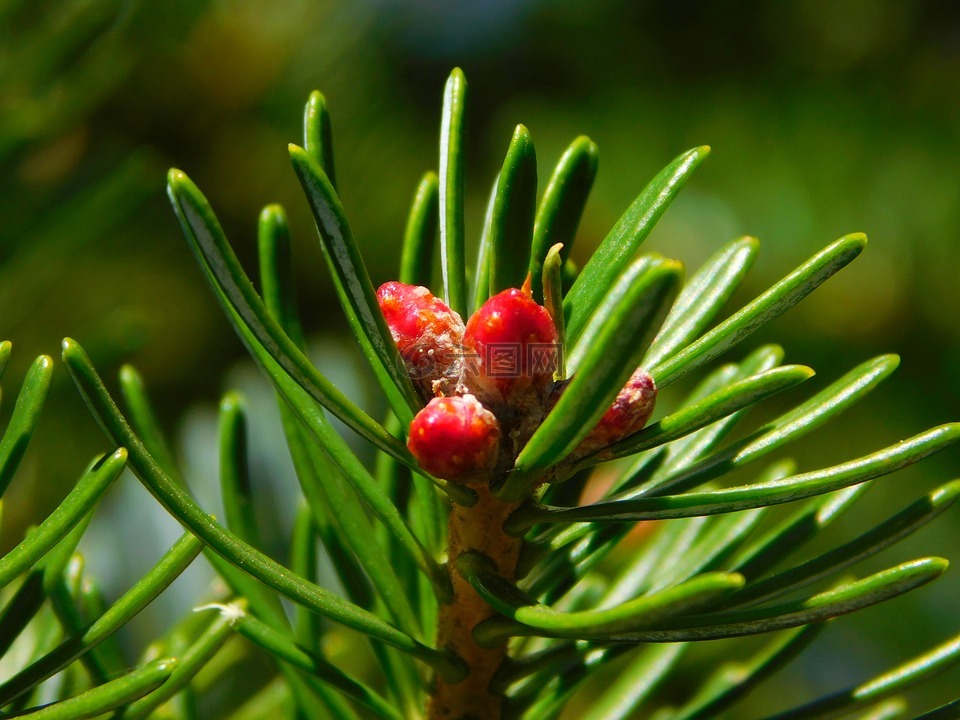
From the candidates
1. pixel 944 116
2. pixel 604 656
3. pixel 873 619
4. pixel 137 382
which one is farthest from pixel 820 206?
pixel 137 382

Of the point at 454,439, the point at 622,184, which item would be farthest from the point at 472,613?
the point at 622,184

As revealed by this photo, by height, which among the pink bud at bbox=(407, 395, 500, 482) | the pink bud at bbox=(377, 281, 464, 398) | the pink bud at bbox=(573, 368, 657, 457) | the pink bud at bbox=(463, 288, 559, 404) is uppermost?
the pink bud at bbox=(377, 281, 464, 398)

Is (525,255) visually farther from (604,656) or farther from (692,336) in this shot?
(604,656)

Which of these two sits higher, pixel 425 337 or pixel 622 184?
pixel 622 184

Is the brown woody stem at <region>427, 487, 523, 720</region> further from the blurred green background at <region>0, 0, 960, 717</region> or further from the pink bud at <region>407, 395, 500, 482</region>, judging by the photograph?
the blurred green background at <region>0, 0, 960, 717</region>

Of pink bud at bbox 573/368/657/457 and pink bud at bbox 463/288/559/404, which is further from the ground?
pink bud at bbox 463/288/559/404

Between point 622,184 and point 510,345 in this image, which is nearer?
point 510,345

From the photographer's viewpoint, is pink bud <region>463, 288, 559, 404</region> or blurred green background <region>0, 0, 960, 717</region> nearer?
pink bud <region>463, 288, 559, 404</region>

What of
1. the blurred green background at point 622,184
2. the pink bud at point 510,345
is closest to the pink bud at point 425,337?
the pink bud at point 510,345

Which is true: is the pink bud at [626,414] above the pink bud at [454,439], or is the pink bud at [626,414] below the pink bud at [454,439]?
below

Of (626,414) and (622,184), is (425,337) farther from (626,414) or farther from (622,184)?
(622,184)

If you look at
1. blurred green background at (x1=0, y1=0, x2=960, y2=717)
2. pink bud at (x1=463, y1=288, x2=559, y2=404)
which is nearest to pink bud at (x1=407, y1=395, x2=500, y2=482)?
pink bud at (x1=463, y1=288, x2=559, y2=404)

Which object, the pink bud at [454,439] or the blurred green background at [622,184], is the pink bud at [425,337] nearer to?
the pink bud at [454,439]
